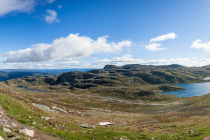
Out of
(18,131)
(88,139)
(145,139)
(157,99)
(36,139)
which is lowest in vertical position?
(157,99)

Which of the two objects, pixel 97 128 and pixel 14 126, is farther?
pixel 97 128

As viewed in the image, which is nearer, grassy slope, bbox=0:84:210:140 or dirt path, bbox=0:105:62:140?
dirt path, bbox=0:105:62:140

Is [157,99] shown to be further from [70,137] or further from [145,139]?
[70,137]

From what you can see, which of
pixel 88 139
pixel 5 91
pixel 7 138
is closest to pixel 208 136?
pixel 88 139

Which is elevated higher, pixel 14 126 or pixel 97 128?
pixel 14 126

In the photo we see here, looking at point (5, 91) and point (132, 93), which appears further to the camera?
point (132, 93)

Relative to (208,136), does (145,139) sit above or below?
below

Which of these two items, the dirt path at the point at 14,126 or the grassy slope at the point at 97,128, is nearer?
the dirt path at the point at 14,126

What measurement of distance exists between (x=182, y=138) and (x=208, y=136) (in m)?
4.19

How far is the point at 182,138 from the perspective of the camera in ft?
77.3

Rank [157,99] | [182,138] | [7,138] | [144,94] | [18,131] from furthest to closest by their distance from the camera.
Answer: [144,94]
[157,99]
[182,138]
[18,131]
[7,138]

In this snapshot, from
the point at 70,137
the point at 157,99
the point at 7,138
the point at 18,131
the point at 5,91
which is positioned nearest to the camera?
the point at 7,138

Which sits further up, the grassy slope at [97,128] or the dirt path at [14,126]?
the dirt path at [14,126]

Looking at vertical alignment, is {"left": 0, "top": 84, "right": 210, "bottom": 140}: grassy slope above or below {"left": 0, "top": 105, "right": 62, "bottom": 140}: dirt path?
below
